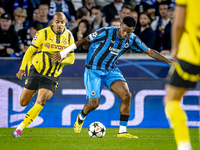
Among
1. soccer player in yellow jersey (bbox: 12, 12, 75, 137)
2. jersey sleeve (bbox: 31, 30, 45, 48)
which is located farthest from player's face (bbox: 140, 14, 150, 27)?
jersey sleeve (bbox: 31, 30, 45, 48)

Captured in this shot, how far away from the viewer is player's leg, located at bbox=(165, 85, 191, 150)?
253cm

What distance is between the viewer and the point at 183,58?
2.62m

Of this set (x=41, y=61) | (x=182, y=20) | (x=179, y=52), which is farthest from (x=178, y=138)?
(x=41, y=61)

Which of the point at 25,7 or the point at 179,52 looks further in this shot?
the point at 25,7

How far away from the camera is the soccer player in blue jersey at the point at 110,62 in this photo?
17.2 feet

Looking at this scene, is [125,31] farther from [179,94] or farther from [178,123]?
[178,123]

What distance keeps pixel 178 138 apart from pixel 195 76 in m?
0.53

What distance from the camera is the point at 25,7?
29.4 feet

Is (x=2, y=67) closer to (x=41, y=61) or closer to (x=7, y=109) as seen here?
(x=7, y=109)

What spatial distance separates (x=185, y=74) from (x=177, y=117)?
357 mm

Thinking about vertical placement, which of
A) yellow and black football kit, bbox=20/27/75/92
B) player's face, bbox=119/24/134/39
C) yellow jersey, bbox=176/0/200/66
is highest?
yellow jersey, bbox=176/0/200/66

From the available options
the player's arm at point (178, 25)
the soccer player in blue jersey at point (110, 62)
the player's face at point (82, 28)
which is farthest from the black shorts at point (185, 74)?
the player's face at point (82, 28)

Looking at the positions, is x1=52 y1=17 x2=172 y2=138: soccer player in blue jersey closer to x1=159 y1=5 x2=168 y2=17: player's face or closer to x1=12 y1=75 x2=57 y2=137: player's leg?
x1=12 y1=75 x2=57 y2=137: player's leg

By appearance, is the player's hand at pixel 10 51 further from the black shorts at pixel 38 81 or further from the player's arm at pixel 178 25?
the player's arm at pixel 178 25
